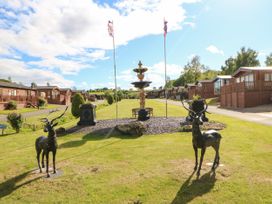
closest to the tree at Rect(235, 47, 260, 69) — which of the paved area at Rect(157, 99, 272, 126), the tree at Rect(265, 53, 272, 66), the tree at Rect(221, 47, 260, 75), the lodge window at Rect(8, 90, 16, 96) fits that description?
the tree at Rect(221, 47, 260, 75)

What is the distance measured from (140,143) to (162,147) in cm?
157

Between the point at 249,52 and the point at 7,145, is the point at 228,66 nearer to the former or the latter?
the point at 249,52

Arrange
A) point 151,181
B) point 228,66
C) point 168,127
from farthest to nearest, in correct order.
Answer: point 228,66 < point 168,127 < point 151,181

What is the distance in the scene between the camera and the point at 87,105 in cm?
1952

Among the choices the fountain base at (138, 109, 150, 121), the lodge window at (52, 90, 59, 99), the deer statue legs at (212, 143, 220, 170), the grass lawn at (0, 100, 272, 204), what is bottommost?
the grass lawn at (0, 100, 272, 204)

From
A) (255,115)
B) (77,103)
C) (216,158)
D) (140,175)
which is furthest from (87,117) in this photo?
(255,115)

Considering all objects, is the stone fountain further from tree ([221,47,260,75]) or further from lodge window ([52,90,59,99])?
tree ([221,47,260,75])

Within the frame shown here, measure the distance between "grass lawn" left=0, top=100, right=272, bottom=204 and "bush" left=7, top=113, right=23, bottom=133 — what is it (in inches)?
232

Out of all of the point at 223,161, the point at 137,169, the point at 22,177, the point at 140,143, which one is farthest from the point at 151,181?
the point at 140,143

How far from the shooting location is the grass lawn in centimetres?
646

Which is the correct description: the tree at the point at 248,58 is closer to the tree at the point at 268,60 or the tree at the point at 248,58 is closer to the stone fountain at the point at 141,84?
the tree at the point at 268,60

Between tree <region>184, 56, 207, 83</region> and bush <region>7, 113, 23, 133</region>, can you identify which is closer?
bush <region>7, 113, 23, 133</region>

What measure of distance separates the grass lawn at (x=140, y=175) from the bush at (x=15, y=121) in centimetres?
Result: 589

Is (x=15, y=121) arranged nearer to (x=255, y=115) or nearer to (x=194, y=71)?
(x=255, y=115)
